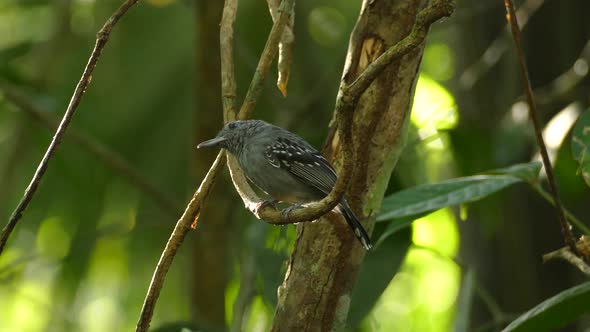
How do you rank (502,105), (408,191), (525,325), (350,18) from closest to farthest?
(525,325) → (408,191) → (502,105) → (350,18)

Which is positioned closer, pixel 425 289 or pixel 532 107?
pixel 532 107

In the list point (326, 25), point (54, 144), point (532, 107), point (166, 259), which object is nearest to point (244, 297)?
point (166, 259)

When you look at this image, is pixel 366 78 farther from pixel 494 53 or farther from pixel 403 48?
pixel 494 53

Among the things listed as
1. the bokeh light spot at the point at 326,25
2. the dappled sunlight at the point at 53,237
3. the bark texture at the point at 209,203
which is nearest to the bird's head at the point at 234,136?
the bark texture at the point at 209,203

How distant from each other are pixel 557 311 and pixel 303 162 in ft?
4.27

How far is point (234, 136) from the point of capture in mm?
4297

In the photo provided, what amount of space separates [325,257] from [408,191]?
58cm

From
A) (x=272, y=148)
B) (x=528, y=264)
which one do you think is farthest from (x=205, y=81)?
(x=528, y=264)

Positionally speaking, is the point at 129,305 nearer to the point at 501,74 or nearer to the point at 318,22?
the point at 318,22

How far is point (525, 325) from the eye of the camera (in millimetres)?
3484

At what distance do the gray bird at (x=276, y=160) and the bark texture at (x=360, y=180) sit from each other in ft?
1.89

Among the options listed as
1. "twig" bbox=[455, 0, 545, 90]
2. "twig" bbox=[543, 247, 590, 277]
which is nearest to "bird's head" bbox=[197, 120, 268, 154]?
"twig" bbox=[543, 247, 590, 277]

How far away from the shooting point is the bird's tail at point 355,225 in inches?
137

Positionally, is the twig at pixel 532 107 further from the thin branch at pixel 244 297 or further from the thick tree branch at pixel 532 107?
the thin branch at pixel 244 297
